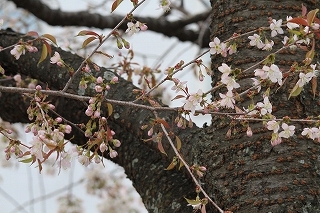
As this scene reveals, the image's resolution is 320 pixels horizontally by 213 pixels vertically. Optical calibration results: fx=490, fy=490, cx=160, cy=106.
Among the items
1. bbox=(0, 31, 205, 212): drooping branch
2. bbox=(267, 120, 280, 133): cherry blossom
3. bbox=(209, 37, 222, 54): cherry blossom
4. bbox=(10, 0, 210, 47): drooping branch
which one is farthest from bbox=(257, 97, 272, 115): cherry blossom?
bbox=(10, 0, 210, 47): drooping branch

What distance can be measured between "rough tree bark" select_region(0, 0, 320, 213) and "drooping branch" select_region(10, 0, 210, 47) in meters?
1.00

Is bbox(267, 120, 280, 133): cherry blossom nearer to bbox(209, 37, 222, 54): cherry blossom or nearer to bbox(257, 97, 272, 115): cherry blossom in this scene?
bbox(257, 97, 272, 115): cherry blossom

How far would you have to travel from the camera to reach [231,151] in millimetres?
1396

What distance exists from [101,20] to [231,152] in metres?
1.80

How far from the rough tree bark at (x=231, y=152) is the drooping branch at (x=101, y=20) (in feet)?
3.29

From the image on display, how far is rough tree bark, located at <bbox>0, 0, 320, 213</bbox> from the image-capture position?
130cm

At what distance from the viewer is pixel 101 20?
298 cm

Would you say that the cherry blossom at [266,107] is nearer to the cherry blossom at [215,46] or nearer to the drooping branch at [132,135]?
the cherry blossom at [215,46]

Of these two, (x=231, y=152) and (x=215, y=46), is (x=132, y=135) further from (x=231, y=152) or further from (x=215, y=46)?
(x=215, y=46)

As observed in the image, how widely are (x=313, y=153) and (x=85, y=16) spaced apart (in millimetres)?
1941

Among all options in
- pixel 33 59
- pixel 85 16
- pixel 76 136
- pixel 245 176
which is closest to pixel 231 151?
pixel 245 176

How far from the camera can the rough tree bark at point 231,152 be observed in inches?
51.3

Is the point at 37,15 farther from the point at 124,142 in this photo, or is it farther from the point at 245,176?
the point at 245,176

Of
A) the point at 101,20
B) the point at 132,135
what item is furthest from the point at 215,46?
the point at 101,20
